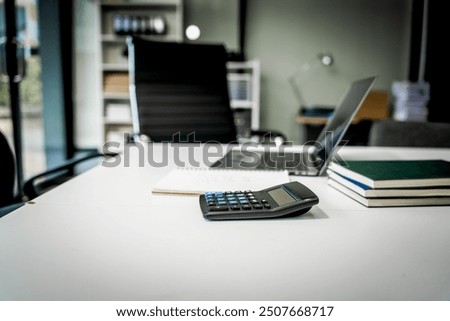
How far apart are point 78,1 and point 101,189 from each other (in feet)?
12.8

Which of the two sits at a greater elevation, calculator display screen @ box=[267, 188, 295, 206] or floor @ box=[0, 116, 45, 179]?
calculator display screen @ box=[267, 188, 295, 206]

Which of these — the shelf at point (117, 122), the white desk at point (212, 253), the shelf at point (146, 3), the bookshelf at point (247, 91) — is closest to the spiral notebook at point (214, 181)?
the white desk at point (212, 253)

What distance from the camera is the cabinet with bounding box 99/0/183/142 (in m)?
4.02

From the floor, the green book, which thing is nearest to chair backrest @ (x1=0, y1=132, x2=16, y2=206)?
the green book

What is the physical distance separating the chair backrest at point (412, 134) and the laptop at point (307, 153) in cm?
49

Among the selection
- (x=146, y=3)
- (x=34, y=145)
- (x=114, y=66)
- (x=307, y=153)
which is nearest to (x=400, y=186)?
(x=307, y=153)

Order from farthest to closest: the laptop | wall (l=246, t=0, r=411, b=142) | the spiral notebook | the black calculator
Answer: wall (l=246, t=0, r=411, b=142) < the laptop < the spiral notebook < the black calculator

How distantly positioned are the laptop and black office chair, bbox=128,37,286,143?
585 mm

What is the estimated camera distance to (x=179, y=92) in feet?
7.19

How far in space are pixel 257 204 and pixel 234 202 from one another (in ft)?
0.15

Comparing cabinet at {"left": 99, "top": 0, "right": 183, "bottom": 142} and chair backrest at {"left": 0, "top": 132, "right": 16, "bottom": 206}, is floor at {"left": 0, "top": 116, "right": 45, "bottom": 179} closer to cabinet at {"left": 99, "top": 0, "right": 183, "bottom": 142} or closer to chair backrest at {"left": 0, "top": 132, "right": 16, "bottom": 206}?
cabinet at {"left": 99, "top": 0, "right": 183, "bottom": 142}

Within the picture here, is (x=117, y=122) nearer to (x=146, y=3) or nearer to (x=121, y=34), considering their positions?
(x=121, y=34)

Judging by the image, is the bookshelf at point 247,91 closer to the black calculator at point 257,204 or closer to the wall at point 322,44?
the wall at point 322,44

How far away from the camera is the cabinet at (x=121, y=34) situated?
4020 millimetres
